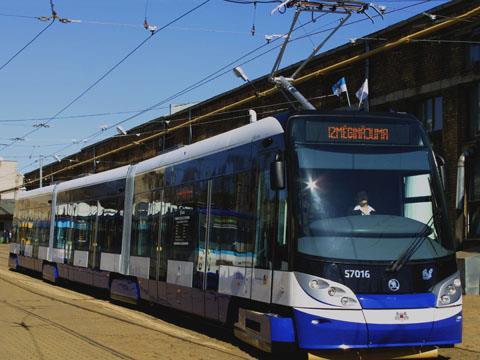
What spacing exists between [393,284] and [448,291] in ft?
2.51

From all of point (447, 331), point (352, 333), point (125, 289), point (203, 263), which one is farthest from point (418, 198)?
point (125, 289)

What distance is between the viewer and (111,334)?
10828 mm

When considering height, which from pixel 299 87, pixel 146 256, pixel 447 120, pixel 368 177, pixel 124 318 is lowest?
pixel 124 318

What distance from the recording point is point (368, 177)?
27.3ft

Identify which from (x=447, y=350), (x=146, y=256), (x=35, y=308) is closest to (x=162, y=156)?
(x=146, y=256)

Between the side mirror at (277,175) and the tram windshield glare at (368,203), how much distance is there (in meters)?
0.20

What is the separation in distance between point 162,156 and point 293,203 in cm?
608

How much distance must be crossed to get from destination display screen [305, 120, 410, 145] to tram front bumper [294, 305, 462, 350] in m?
2.15

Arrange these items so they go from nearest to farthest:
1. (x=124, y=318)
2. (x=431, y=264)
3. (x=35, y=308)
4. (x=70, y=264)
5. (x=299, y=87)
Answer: (x=431, y=264), (x=124, y=318), (x=35, y=308), (x=70, y=264), (x=299, y=87)

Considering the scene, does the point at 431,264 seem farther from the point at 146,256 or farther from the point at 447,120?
the point at 447,120

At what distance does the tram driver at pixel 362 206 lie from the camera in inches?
319

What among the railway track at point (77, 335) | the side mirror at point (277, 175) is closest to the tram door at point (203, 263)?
the railway track at point (77, 335)

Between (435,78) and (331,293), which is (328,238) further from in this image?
(435,78)

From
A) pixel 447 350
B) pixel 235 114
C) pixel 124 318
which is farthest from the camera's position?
pixel 235 114
